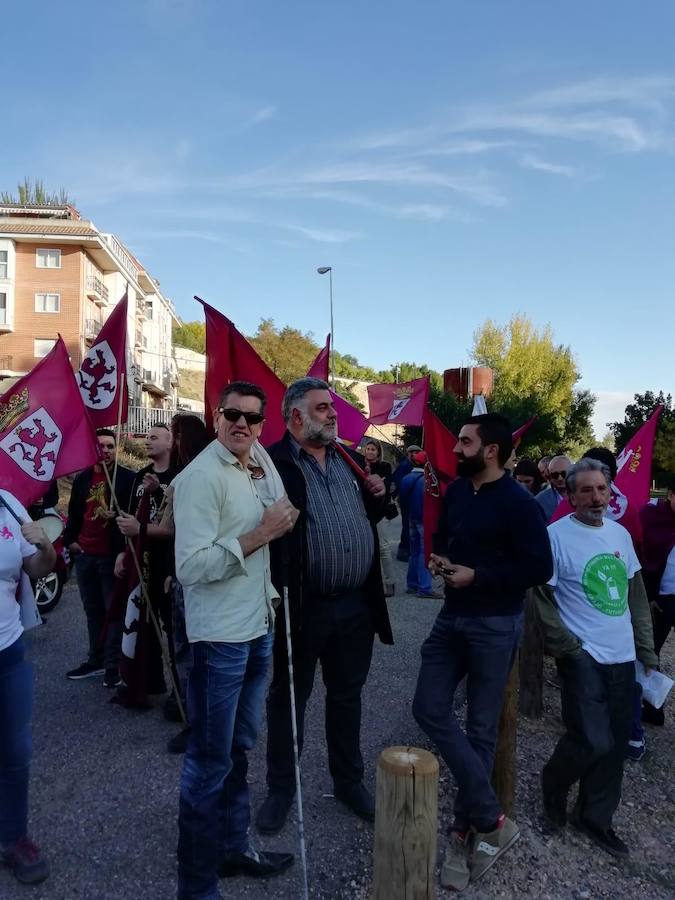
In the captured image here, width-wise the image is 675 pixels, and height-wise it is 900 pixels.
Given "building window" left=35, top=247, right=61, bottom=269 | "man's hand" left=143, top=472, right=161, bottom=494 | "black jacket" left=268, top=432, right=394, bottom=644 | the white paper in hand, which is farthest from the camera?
"building window" left=35, top=247, right=61, bottom=269

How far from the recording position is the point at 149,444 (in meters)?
4.94

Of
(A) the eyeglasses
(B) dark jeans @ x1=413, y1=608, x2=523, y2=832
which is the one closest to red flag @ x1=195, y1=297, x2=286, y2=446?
(A) the eyeglasses

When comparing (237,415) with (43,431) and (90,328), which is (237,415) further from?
(90,328)

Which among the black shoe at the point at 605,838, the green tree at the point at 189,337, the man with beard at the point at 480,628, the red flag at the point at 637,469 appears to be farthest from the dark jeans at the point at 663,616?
the green tree at the point at 189,337

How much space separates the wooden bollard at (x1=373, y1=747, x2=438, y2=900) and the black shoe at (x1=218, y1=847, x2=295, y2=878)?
811 mm

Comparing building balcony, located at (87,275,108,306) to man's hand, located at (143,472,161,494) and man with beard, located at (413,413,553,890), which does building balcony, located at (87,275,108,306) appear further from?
man with beard, located at (413,413,553,890)

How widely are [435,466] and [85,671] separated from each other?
341 centimetres

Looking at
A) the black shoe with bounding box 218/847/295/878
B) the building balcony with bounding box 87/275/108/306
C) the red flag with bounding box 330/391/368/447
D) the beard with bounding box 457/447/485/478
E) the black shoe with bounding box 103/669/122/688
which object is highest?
the building balcony with bounding box 87/275/108/306

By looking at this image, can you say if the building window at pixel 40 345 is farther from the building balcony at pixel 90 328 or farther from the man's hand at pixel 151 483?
the man's hand at pixel 151 483

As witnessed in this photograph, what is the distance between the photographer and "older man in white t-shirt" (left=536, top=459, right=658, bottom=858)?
3.47 meters

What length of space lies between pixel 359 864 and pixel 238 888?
59cm

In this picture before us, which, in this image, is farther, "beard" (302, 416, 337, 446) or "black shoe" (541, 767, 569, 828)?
"black shoe" (541, 767, 569, 828)

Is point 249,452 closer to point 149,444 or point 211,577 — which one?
point 211,577

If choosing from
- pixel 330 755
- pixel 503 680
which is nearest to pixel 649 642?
pixel 503 680
